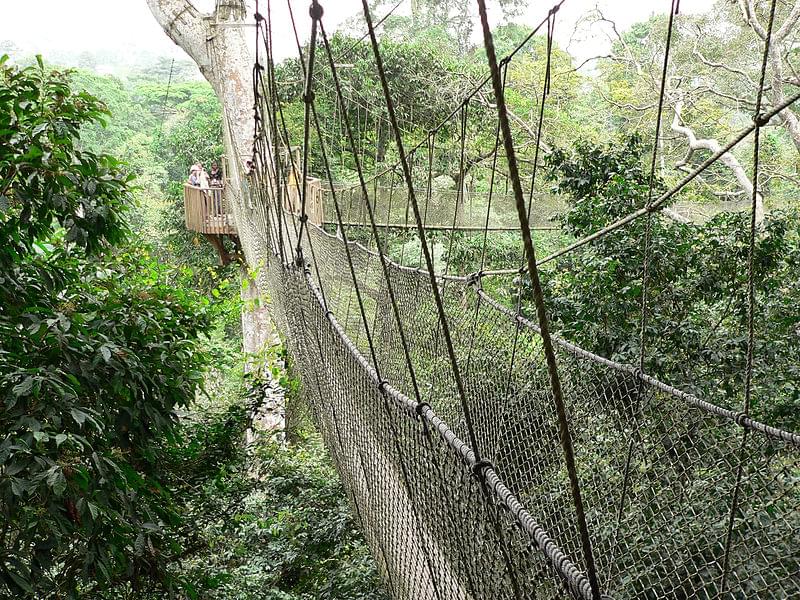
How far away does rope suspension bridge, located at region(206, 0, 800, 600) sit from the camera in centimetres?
103

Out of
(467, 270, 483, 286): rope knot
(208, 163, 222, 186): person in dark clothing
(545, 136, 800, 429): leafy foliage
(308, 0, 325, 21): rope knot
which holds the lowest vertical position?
(545, 136, 800, 429): leafy foliage

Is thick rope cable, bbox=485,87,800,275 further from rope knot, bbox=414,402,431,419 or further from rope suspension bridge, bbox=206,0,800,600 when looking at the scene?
rope knot, bbox=414,402,431,419

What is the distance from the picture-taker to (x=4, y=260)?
1.83 m

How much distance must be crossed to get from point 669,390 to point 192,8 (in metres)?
5.48

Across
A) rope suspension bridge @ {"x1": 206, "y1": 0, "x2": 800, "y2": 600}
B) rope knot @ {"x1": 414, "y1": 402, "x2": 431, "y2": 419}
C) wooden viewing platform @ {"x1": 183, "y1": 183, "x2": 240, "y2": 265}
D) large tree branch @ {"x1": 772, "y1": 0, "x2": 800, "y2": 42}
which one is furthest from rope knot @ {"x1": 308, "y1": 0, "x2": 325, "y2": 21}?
wooden viewing platform @ {"x1": 183, "y1": 183, "x2": 240, "y2": 265}

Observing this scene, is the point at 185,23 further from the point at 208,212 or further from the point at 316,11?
the point at 316,11

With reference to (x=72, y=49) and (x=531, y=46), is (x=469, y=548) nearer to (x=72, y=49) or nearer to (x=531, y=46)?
(x=531, y=46)

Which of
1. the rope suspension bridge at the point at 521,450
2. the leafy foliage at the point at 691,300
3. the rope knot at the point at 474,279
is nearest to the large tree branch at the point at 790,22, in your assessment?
the leafy foliage at the point at 691,300

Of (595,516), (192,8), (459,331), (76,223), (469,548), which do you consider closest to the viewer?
(469,548)

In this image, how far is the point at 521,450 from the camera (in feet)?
8.25

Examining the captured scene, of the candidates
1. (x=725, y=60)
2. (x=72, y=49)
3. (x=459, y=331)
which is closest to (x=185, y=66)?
(x=72, y=49)

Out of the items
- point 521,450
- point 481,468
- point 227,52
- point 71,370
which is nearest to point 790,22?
point 227,52

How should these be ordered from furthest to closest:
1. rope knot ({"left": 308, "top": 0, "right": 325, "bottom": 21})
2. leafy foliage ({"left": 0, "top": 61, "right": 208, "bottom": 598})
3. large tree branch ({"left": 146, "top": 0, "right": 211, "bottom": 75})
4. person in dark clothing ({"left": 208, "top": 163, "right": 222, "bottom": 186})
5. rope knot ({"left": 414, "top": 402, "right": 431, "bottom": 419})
→ person in dark clothing ({"left": 208, "top": 163, "right": 222, "bottom": 186}) → large tree branch ({"left": 146, "top": 0, "right": 211, "bottom": 75}) → leafy foliage ({"left": 0, "top": 61, "right": 208, "bottom": 598}) → rope knot ({"left": 308, "top": 0, "right": 325, "bottom": 21}) → rope knot ({"left": 414, "top": 402, "right": 431, "bottom": 419})

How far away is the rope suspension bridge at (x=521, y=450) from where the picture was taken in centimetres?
103
